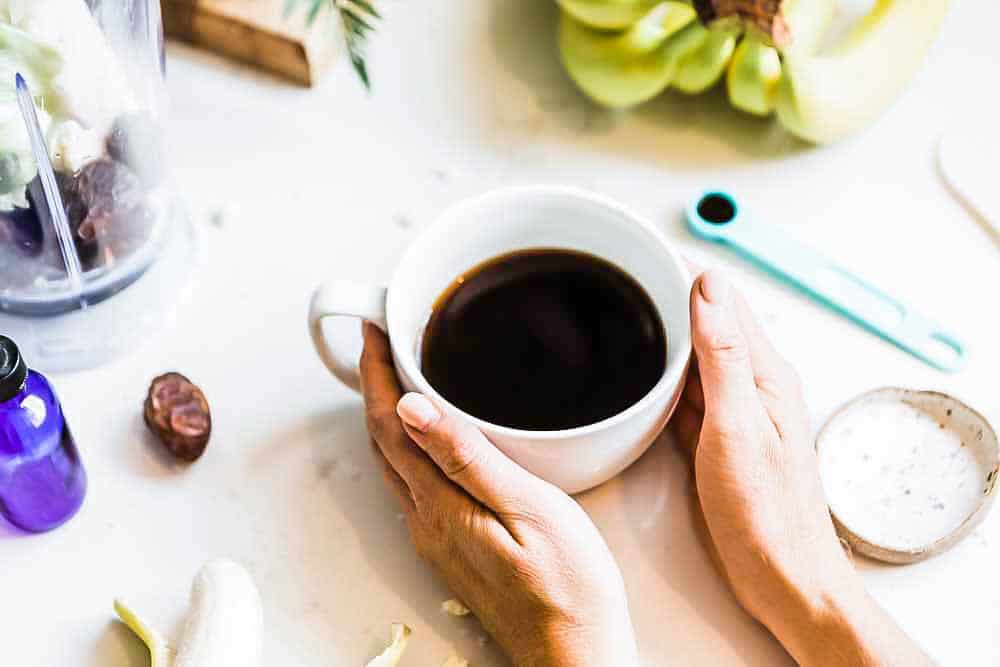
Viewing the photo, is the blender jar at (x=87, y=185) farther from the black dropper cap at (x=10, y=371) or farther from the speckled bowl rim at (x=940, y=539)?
the speckled bowl rim at (x=940, y=539)

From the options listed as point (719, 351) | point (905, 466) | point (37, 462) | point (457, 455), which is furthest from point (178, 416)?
point (905, 466)

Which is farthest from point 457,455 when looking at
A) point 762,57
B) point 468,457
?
point 762,57

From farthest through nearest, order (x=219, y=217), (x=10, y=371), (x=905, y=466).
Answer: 1. (x=219, y=217)
2. (x=905, y=466)
3. (x=10, y=371)

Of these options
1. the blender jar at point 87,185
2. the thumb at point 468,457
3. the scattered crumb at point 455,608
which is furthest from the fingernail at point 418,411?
the blender jar at point 87,185

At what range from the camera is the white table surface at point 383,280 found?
599 mm

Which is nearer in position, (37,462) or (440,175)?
(37,462)

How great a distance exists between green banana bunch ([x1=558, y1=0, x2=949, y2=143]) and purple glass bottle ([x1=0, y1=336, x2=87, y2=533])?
1.22ft

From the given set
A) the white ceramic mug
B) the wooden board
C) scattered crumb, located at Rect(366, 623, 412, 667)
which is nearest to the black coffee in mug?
the white ceramic mug

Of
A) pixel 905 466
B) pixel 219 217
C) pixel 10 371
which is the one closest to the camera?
pixel 10 371

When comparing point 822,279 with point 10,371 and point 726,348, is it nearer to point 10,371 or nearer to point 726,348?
point 726,348

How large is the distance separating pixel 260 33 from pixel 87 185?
0.19 meters

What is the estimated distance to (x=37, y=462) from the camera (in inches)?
23.3

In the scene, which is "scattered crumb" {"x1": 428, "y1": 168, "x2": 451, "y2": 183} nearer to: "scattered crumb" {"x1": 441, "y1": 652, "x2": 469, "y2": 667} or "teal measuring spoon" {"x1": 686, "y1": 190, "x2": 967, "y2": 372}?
"teal measuring spoon" {"x1": 686, "y1": 190, "x2": 967, "y2": 372}

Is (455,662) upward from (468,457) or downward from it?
downward
